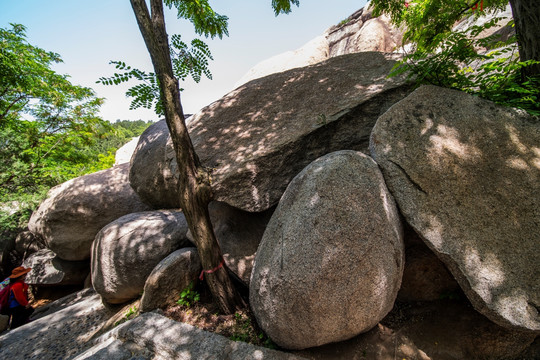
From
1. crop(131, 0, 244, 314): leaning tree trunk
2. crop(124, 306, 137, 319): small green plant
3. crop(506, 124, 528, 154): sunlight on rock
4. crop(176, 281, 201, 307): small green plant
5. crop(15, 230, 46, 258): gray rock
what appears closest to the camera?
crop(506, 124, 528, 154): sunlight on rock

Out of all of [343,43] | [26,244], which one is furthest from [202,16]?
[343,43]

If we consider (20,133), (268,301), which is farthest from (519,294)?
(20,133)

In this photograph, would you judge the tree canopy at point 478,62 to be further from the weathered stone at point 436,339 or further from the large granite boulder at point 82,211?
the large granite boulder at point 82,211

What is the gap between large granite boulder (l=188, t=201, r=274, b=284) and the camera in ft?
12.3

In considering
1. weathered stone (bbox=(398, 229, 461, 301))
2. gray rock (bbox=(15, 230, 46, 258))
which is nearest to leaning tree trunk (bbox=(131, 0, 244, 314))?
weathered stone (bbox=(398, 229, 461, 301))

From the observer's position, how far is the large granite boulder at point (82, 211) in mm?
6609

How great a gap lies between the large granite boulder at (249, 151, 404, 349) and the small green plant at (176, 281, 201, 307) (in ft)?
5.08

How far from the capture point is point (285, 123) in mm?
4152

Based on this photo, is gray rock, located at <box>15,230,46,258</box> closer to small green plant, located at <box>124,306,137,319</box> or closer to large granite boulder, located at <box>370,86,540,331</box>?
small green plant, located at <box>124,306,137,319</box>

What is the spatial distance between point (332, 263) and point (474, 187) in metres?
1.83

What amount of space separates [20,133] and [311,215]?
1205cm

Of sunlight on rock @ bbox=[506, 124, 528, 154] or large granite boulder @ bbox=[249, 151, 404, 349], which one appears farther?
sunlight on rock @ bbox=[506, 124, 528, 154]

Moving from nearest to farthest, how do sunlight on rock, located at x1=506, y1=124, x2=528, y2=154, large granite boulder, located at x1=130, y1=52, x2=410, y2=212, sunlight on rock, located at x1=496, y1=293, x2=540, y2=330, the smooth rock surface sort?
1. sunlight on rock, located at x1=496, y1=293, x2=540, y2=330
2. the smooth rock surface
3. sunlight on rock, located at x1=506, y1=124, x2=528, y2=154
4. large granite boulder, located at x1=130, y1=52, x2=410, y2=212

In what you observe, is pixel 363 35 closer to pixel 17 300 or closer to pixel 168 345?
pixel 168 345
